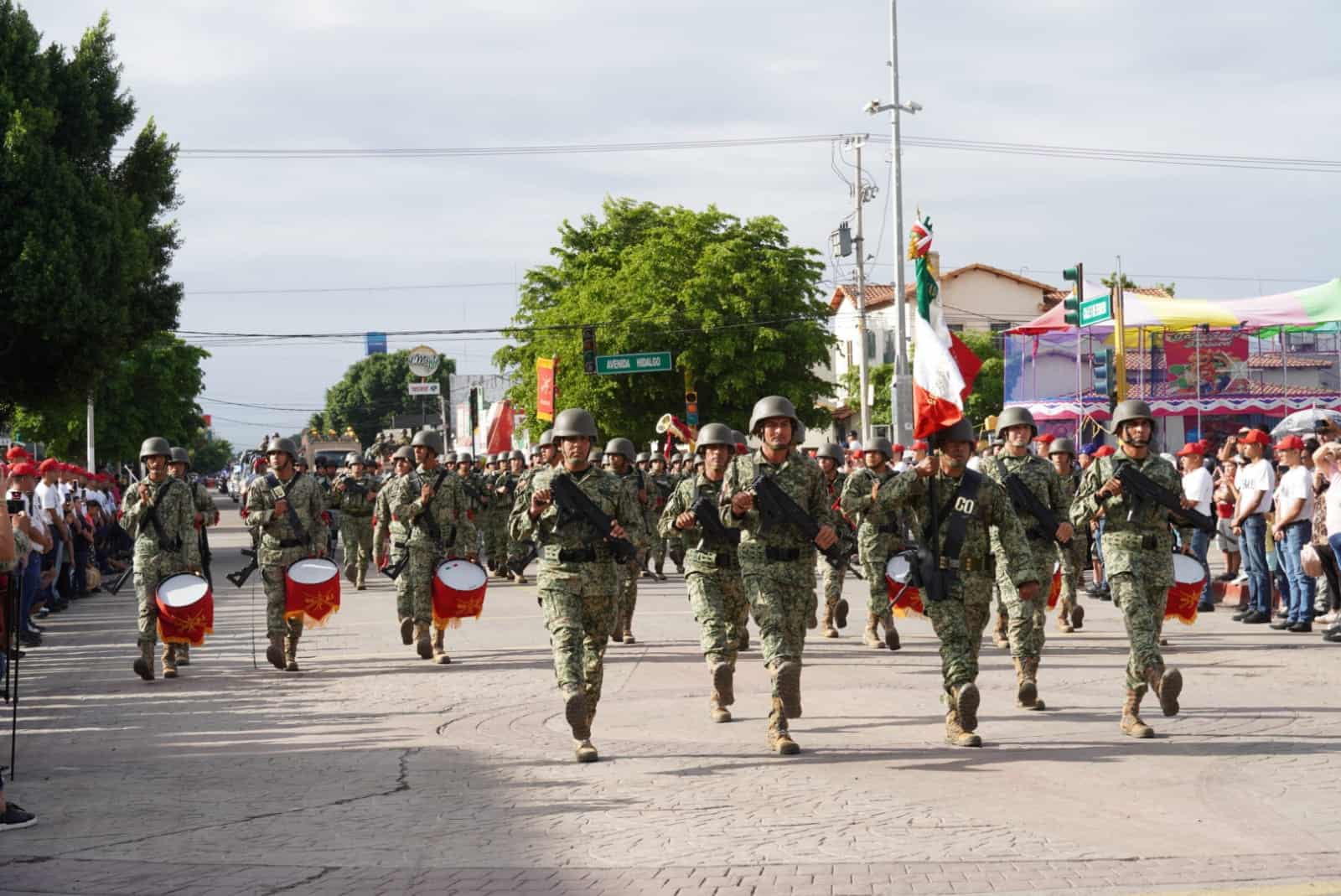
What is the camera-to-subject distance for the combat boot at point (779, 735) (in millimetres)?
9047

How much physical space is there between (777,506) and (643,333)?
153 feet

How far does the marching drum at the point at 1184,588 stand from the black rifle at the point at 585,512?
10.7 feet

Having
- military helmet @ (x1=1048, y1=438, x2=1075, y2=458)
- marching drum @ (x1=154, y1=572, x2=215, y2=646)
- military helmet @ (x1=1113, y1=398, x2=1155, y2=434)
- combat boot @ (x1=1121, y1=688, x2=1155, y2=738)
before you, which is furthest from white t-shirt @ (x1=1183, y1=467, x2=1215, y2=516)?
marching drum @ (x1=154, y1=572, x2=215, y2=646)

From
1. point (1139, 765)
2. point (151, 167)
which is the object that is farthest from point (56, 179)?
point (1139, 765)

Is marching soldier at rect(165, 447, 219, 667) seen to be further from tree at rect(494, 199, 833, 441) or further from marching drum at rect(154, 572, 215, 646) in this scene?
tree at rect(494, 199, 833, 441)

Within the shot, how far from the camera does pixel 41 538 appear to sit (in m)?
13.1

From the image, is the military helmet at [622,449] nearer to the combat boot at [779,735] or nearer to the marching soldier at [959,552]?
the marching soldier at [959,552]

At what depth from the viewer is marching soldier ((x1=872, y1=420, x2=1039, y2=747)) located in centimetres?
903

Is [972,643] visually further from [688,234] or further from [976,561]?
[688,234]

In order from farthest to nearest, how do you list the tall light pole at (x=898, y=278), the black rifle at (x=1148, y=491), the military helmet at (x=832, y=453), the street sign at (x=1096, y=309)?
Answer: the tall light pole at (x=898, y=278) → the street sign at (x=1096, y=309) → the military helmet at (x=832, y=453) → the black rifle at (x=1148, y=491)

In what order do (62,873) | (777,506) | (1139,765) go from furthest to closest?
(777,506) → (1139,765) → (62,873)

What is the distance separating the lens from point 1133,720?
9336 millimetres

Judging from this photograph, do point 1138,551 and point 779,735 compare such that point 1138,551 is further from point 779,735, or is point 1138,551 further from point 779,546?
point 779,735

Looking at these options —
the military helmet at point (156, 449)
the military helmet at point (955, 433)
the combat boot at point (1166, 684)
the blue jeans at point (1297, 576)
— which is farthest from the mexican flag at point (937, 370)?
the military helmet at point (156, 449)
